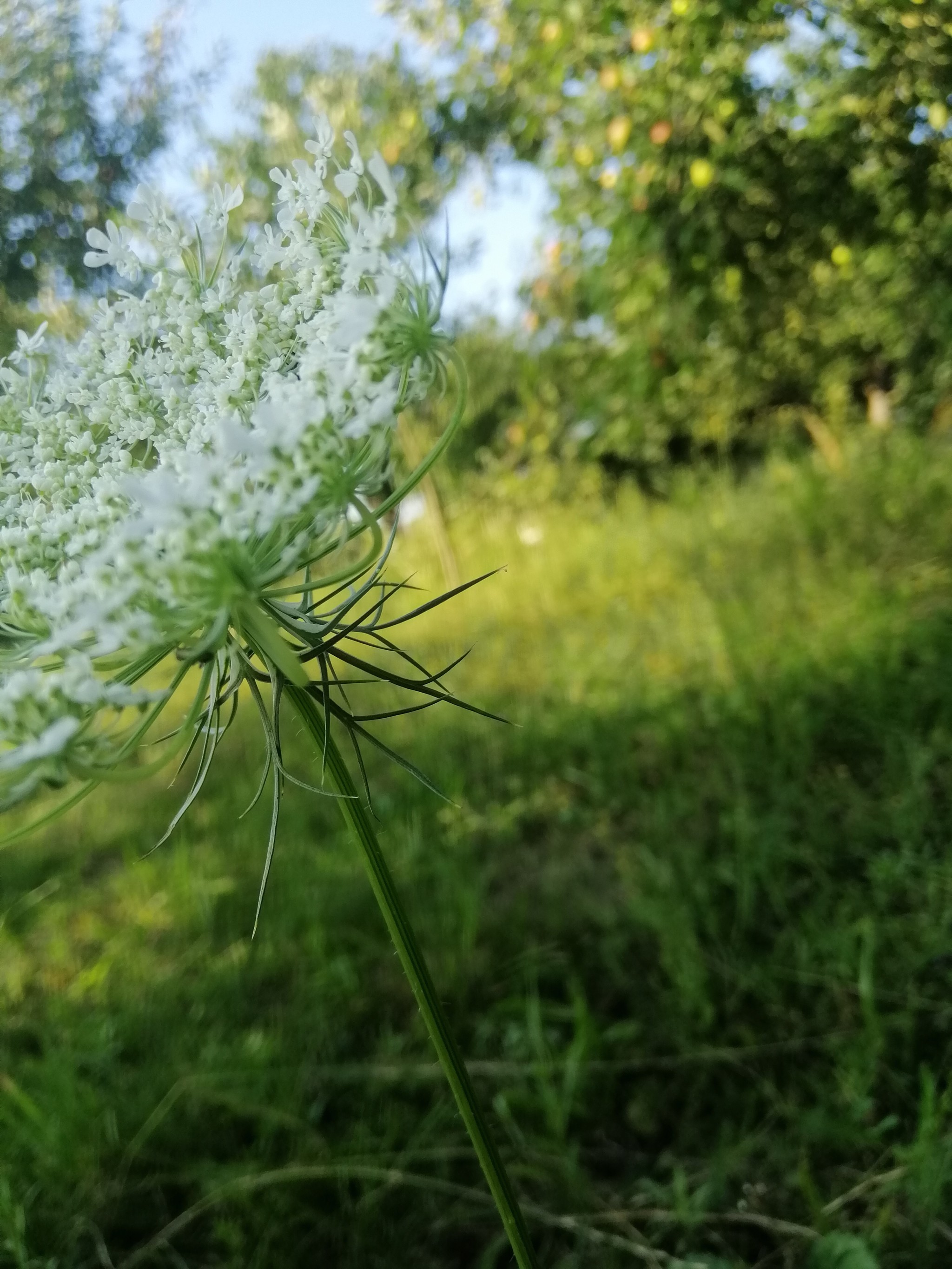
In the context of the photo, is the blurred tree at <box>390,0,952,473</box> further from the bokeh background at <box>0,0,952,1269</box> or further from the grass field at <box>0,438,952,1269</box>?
the grass field at <box>0,438,952,1269</box>

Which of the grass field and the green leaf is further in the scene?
the grass field

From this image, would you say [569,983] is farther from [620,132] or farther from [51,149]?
[51,149]

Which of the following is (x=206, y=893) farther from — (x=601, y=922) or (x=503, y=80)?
(x=503, y=80)

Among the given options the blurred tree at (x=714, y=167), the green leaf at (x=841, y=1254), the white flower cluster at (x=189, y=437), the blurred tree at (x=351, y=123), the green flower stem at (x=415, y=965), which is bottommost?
the green leaf at (x=841, y=1254)

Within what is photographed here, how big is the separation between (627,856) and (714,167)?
1.75 metres

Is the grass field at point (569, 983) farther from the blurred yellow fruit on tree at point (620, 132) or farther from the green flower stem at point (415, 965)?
the blurred yellow fruit on tree at point (620, 132)

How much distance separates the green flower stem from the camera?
770mm

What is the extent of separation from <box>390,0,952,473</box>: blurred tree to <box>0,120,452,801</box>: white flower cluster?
1672mm

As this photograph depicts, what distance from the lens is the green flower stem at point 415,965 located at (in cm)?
77

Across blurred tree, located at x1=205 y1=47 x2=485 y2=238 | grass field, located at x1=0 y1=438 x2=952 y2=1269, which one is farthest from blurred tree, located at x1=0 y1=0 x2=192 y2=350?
grass field, located at x1=0 y1=438 x2=952 y2=1269

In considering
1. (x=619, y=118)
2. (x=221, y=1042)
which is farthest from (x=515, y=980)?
(x=619, y=118)

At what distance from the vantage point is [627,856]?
7.75 ft

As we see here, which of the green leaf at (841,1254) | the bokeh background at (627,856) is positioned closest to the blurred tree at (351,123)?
the bokeh background at (627,856)

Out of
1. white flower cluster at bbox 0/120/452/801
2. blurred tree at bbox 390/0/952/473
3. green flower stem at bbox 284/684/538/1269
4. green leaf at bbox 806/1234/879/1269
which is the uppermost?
blurred tree at bbox 390/0/952/473
